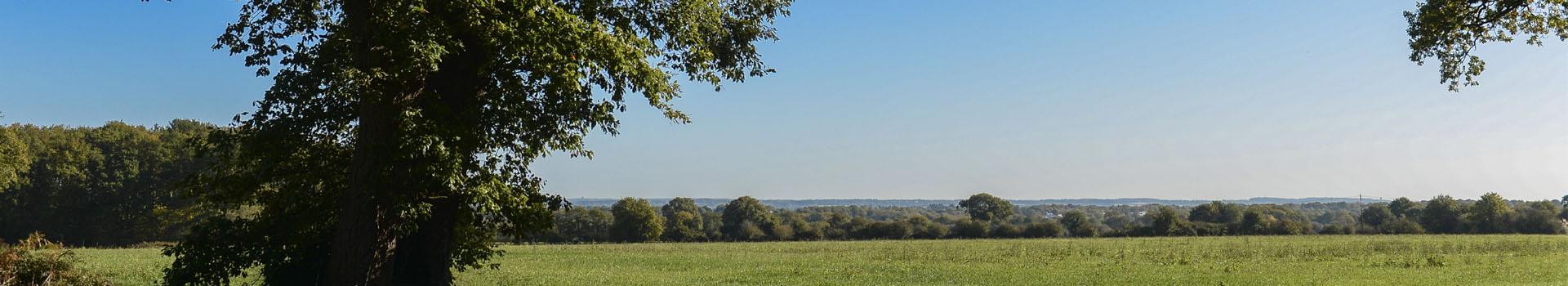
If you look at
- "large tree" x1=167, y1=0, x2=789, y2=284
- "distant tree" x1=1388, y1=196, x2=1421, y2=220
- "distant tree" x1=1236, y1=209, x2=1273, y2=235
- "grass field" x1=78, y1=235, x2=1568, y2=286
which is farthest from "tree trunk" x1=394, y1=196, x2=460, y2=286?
"distant tree" x1=1388, y1=196, x2=1421, y2=220

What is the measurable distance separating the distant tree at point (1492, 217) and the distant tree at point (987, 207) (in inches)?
1612

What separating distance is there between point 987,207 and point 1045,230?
847 inches

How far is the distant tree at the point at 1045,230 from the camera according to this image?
74.1 meters

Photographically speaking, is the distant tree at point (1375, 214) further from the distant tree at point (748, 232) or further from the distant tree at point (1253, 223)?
the distant tree at point (748, 232)

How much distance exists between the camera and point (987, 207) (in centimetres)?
9675

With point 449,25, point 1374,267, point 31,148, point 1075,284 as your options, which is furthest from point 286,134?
point 31,148

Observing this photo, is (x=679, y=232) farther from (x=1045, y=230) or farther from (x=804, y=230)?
(x=1045, y=230)

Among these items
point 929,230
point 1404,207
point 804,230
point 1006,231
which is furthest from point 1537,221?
point 804,230

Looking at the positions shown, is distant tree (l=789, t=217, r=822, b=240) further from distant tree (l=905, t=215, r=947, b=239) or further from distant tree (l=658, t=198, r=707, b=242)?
distant tree (l=658, t=198, r=707, b=242)

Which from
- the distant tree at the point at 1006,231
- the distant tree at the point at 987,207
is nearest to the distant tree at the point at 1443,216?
the distant tree at the point at 1006,231

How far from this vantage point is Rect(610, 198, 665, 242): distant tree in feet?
243

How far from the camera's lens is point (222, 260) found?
44.3 feet

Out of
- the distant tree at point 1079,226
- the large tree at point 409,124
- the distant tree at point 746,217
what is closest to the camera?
the large tree at point 409,124

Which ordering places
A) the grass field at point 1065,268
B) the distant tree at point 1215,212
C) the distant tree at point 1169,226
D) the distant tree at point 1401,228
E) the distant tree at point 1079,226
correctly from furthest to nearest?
1. the distant tree at point 1215,212
2. the distant tree at point 1079,226
3. the distant tree at point 1169,226
4. the distant tree at point 1401,228
5. the grass field at point 1065,268
